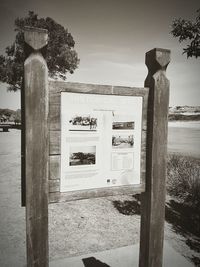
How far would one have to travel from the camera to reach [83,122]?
1730 mm

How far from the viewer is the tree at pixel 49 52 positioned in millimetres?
19562

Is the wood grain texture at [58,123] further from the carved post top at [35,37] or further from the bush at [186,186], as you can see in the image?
the bush at [186,186]

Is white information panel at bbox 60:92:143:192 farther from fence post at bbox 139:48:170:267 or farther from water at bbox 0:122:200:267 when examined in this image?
water at bbox 0:122:200:267

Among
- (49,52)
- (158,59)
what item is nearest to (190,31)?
(158,59)

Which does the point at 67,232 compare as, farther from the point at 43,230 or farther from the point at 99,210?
the point at 43,230

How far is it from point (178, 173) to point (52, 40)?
17558mm

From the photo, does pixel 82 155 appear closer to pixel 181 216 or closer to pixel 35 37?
pixel 35 37

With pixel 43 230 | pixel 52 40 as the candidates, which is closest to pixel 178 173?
pixel 43 230

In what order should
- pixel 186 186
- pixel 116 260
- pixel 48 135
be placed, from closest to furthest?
pixel 48 135 → pixel 116 260 → pixel 186 186

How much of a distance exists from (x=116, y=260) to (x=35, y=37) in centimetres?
254

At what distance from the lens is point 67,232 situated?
161 inches

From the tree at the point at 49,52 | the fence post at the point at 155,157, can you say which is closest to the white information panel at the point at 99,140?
the fence post at the point at 155,157

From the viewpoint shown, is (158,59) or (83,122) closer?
(83,122)

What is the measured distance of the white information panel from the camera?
1.70 meters
